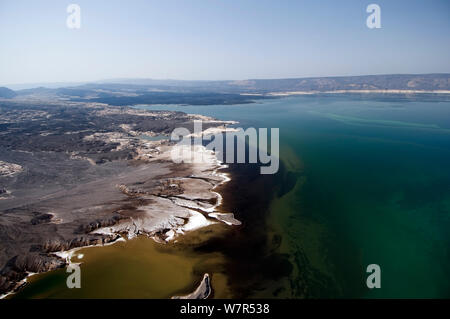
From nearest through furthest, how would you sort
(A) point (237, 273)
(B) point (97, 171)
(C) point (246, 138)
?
(A) point (237, 273), (B) point (97, 171), (C) point (246, 138)

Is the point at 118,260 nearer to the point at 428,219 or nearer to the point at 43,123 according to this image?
the point at 428,219

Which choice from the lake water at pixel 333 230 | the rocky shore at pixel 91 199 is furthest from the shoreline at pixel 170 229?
the lake water at pixel 333 230

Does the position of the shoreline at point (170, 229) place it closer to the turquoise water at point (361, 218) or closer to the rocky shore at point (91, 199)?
the rocky shore at point (91, 199)

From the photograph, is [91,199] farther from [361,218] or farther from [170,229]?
[361,218]

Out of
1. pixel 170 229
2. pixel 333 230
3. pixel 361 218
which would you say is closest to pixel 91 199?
pixel 170 229

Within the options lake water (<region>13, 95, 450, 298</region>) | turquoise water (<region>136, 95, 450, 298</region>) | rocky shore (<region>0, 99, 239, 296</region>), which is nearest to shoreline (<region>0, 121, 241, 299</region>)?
rocky shore (<region>0, 99, 239, 296</region>)
